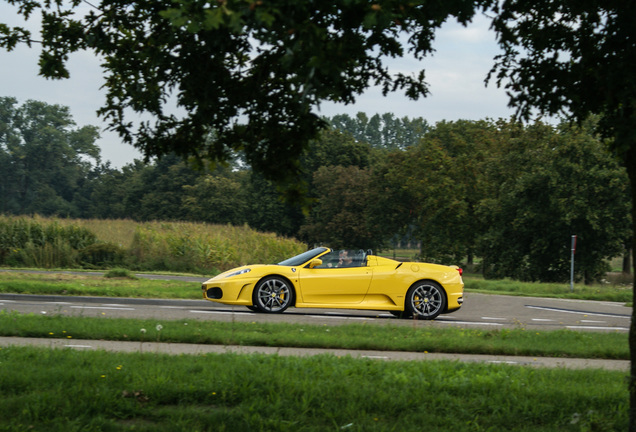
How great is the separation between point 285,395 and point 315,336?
354 cm

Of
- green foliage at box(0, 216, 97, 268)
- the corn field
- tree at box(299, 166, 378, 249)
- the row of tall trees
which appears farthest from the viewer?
tree at box(299, 166, 378, 249)

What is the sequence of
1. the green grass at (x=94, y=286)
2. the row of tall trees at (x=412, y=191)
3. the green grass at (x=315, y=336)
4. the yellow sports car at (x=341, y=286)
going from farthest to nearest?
the row of tall trees at (x=412, y=191) → the green grass at (x=94, y=286) → the yellow sports car at (x=341, y=286) → the green grass at (x=315, y=336)

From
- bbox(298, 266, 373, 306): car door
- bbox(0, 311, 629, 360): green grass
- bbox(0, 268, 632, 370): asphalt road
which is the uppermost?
bbox(298, 266, 373, 306): car door

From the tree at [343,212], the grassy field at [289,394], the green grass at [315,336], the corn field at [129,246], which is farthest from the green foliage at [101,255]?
the tree at [343,212]

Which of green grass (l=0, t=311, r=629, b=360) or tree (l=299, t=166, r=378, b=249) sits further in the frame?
tree (l=299, t=166, r=378, b=249)

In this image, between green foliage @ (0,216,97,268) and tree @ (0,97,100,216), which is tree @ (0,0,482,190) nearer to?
green foliage @ (0,216,97,268)

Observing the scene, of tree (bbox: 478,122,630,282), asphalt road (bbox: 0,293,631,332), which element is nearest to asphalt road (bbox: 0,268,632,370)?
asphalt road (bbox: 0,293,631,332)

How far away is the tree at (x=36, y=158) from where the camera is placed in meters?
87.2

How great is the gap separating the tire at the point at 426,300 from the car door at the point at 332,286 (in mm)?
875

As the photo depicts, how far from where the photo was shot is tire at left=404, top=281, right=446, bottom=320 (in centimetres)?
1341

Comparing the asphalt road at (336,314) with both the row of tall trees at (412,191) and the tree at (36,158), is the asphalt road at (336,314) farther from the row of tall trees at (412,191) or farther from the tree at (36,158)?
the tree at (36,158)

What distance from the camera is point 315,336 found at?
30.8 ft

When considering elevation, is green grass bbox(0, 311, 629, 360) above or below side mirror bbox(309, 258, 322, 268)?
A: below

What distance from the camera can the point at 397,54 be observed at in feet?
18.4
